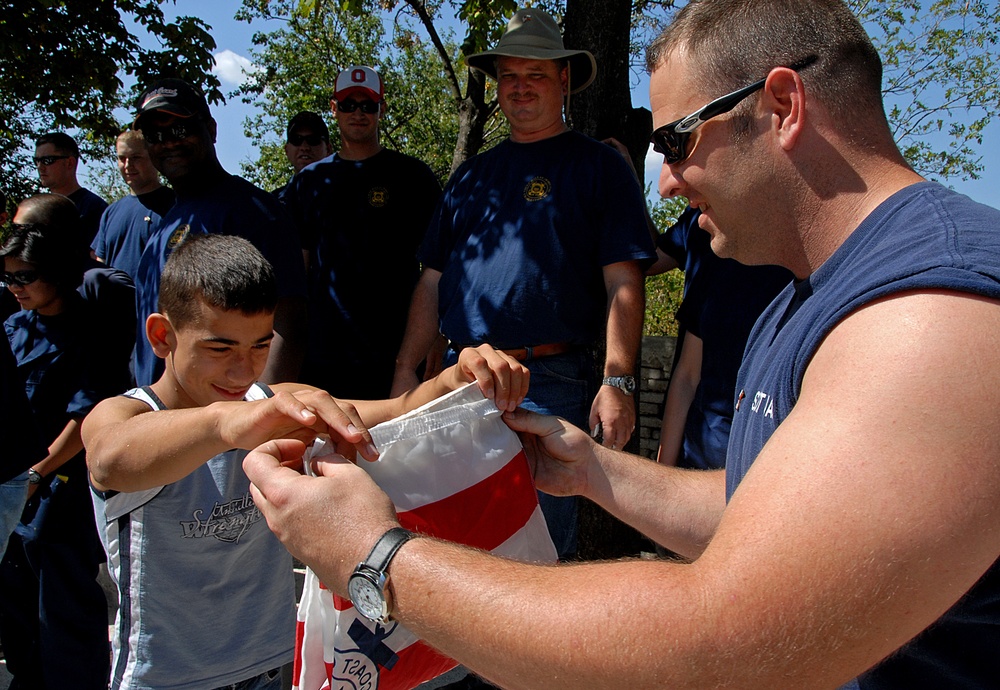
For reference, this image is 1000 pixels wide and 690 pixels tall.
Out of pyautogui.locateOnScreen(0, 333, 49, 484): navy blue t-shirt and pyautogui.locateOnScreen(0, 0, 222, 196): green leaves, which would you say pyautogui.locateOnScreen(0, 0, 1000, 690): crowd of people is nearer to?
pyautogui.locateOnScreen(0, 333, 49, 484): navy blue t-shirt

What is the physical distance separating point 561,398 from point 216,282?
5.40 feet

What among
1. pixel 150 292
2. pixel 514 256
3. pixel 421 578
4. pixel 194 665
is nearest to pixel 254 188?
pixel 150 292

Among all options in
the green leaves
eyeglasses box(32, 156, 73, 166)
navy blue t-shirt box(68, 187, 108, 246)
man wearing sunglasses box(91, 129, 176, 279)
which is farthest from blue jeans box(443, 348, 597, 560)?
the green leaves

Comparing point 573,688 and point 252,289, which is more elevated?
point 252,289

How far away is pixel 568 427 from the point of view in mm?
2250

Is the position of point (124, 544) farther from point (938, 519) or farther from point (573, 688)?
point (938, 519)

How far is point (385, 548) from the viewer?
137 centimetres

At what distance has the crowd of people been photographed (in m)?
1.07

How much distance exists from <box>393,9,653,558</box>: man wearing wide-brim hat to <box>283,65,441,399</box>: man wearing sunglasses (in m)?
0.58

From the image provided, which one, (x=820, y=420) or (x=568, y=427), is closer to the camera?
(x=820, y=420)

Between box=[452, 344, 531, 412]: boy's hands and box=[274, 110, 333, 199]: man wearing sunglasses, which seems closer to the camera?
box=[452, 344, 531, 412]: boy's hands

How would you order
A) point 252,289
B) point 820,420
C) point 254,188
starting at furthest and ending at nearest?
1. point 254,188
2. point 252,289
3. point 820,420

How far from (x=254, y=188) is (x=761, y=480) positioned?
3.32 meters

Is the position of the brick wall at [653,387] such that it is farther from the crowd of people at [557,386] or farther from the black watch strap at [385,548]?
the black watch strap at [385,548]
